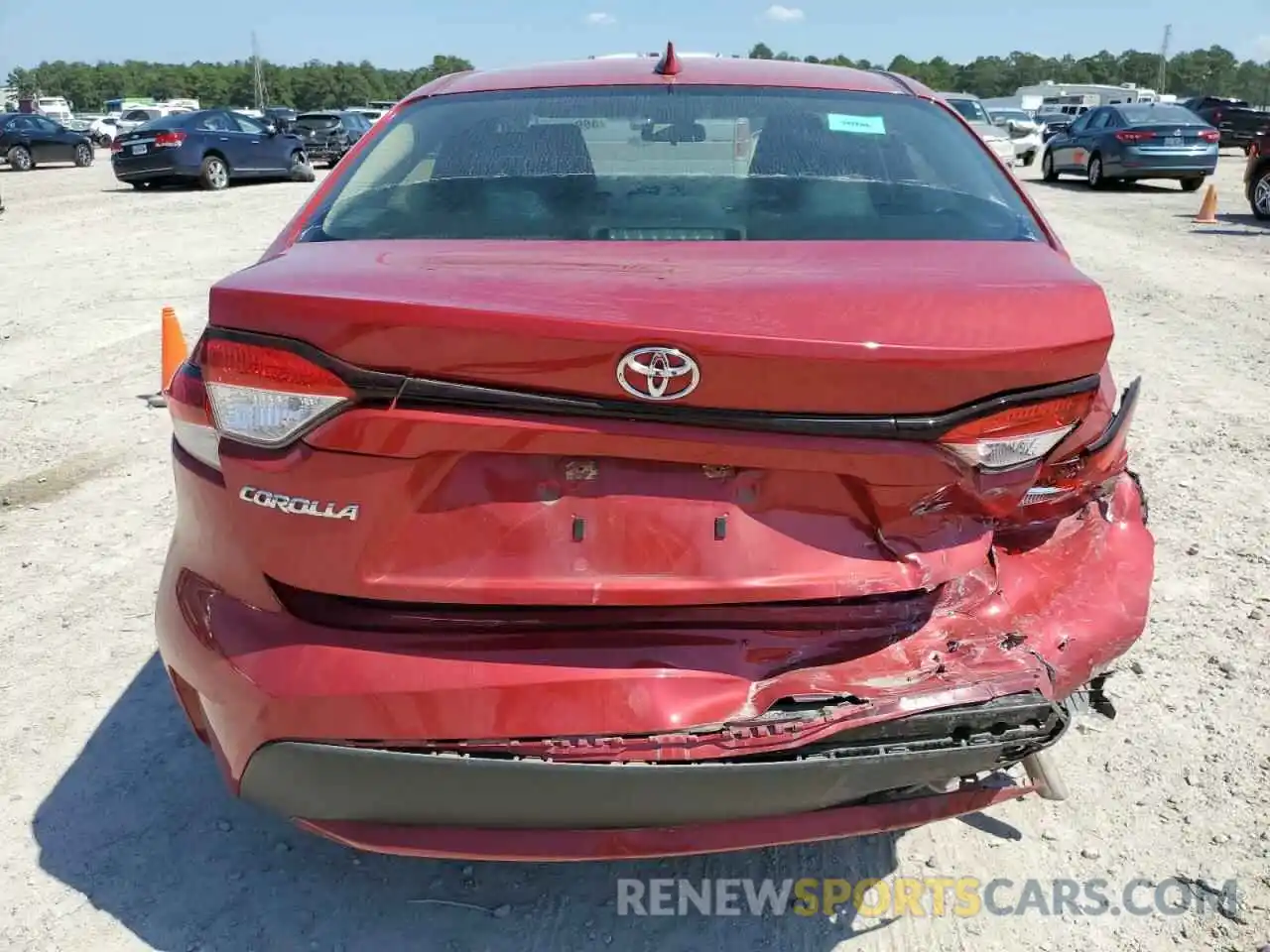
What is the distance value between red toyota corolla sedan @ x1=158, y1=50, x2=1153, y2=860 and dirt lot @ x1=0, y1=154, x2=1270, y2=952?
56cm

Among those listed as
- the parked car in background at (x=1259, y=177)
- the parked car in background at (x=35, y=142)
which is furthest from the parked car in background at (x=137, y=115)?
the parked car in background at (x=1259, y=177)

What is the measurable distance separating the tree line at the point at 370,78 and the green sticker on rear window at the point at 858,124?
100m

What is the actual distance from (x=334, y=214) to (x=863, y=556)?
1533 mm

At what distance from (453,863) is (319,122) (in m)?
30.3

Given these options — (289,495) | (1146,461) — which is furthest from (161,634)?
(1146,461)

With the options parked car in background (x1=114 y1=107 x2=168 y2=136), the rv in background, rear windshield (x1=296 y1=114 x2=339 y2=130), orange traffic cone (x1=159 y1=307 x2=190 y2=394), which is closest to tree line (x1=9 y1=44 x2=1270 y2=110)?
the rv in background

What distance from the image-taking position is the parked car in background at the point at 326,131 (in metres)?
28.5

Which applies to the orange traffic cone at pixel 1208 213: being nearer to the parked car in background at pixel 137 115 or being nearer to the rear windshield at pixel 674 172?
the rear windshield at pixel 674 172

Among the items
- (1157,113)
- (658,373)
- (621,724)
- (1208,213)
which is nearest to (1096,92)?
(1157,113)

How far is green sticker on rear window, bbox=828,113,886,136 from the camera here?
2764 mm

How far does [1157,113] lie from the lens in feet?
63.8

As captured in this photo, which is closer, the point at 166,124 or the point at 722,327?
the point at 722,327

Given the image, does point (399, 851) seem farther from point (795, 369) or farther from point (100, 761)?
point (100, 761)

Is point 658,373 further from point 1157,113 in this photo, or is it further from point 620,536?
point 1157,113
